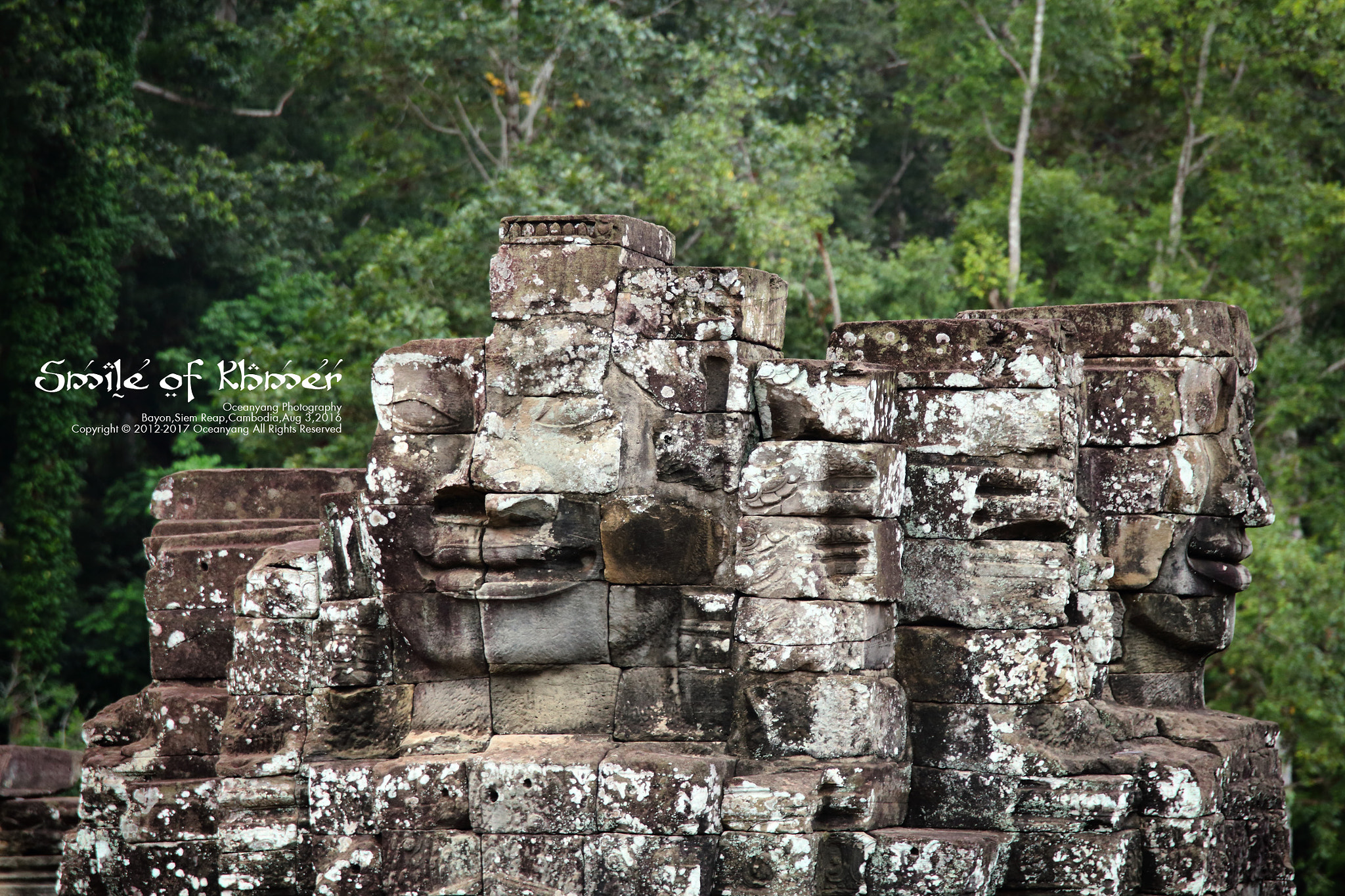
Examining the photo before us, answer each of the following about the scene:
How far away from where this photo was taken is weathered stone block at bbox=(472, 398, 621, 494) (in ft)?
19.6

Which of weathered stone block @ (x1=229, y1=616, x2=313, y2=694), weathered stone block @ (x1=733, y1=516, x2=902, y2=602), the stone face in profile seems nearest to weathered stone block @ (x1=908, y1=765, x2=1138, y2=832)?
the stone face in profile

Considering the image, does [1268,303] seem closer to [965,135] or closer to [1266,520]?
[965,135]

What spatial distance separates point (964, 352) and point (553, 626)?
2.21 meters

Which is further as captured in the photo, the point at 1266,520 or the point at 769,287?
the point at 1266,520

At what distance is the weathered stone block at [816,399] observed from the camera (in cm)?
607

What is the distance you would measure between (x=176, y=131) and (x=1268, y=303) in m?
14.2

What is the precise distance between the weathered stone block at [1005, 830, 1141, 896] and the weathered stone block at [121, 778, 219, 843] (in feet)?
12.1

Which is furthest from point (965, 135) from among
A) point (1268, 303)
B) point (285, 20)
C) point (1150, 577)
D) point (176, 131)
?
point (1150, 577)

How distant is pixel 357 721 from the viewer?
20.7 feet

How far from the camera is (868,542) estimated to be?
236 inches

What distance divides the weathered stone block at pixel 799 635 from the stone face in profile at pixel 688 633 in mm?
12

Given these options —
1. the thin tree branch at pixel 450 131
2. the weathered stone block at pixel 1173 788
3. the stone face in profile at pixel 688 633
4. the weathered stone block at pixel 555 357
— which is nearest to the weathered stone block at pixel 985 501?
the stone face in profile at pixel 688 633

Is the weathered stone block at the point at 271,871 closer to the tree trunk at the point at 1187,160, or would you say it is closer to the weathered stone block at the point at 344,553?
the weathered stone block at the point at 344,553

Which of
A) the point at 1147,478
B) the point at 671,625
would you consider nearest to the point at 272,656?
the point at 671,625
